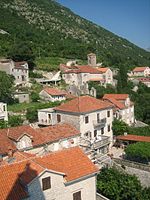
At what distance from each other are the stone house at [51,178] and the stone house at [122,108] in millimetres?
33457

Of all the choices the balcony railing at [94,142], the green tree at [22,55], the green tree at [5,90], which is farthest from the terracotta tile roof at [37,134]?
the green tree at [22,55]

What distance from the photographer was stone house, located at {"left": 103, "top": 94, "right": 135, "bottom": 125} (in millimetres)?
61375

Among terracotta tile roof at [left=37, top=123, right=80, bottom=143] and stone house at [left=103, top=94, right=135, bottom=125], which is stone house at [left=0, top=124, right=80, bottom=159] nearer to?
terracotta tile roof at [left=37, top=123, right=80, bottom=143]

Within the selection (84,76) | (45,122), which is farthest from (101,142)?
(84,76)

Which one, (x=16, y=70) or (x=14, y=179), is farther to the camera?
(x=16, y=70)

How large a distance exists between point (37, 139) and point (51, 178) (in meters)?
13.3

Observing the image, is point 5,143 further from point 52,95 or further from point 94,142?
point 52,95

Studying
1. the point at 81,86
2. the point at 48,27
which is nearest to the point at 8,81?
the point at 81,86

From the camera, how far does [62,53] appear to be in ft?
382

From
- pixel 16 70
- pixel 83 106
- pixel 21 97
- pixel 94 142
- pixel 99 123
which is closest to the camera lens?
pixel 94 142

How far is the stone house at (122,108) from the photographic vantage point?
201ft

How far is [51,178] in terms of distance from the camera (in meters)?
24.7

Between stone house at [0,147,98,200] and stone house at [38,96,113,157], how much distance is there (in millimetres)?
13020

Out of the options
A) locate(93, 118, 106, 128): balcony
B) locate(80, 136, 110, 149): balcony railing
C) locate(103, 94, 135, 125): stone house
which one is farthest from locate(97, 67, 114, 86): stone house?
locate(80, 136, 110, 149): balcony railing
